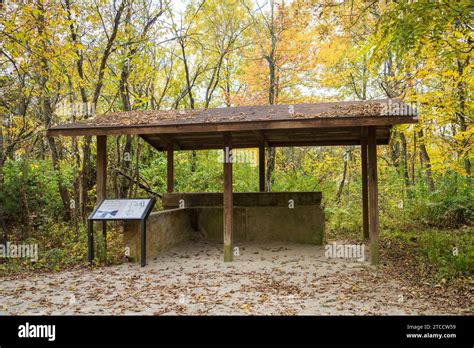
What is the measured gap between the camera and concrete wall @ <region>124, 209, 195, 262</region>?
8250mm

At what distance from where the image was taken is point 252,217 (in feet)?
34.4

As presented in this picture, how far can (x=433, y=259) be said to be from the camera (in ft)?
24.2

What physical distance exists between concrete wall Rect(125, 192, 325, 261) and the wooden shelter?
1527 millimetres

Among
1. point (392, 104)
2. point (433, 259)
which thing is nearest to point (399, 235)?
point (433, 259)

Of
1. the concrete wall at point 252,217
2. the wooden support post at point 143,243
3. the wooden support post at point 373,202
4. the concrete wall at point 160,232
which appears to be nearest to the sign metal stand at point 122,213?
the wooden support post at point 143,243

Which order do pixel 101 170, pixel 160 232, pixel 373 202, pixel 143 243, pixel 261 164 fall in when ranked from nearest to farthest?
pixel 373 202 → pixel 143 243 → pixel 101 170 → pixel 160 232 → pixel 261 164

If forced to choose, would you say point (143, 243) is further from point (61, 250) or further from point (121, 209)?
point (61, 250)

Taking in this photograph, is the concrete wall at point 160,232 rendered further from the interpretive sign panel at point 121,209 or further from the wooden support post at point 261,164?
the wooden support post at point 261,164

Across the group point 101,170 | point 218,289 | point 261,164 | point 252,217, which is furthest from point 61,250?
point 261,164

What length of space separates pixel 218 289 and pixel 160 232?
326cm

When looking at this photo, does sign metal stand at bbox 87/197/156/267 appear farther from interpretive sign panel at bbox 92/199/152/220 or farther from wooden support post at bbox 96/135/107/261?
wooden support post at bbox 96/135/107/261

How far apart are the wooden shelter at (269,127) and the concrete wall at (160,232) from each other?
1265mm

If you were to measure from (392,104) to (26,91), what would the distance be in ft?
27.7

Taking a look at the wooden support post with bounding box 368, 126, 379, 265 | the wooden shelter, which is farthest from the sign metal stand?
the wooden support post with bounding box 368, 126, 379, 265
